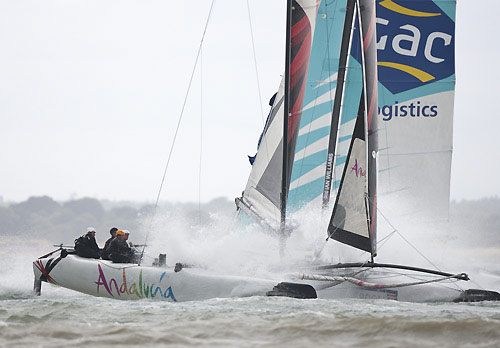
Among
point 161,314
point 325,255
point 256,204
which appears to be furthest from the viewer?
point 256,204

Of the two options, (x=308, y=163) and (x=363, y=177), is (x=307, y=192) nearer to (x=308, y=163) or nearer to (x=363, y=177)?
(x=308, y=163)

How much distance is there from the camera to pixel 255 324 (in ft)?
23.4

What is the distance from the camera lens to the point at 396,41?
1324cm

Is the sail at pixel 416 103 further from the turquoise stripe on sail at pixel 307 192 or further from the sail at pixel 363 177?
the sail at pixel 363 177

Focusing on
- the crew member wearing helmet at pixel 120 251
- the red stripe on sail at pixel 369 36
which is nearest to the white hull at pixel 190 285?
the crew member wearing helmet at pixel 120 251

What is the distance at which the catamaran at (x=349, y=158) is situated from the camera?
953 cm

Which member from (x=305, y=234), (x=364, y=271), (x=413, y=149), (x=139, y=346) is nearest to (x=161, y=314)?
(x=139, y=346)

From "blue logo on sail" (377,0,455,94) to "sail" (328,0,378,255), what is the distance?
3471 millimetres

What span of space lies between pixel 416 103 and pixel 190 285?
578 cm

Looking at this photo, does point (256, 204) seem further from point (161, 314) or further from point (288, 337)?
point (288, 337)

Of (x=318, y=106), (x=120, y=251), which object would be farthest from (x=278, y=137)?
(x=120, y=251)

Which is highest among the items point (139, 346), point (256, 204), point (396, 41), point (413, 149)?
point (396, 41)

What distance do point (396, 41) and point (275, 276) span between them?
5.55 metres

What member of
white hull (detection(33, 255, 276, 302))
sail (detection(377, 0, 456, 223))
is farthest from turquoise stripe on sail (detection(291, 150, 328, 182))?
white hull (detection(33, 255, 276, 302))
